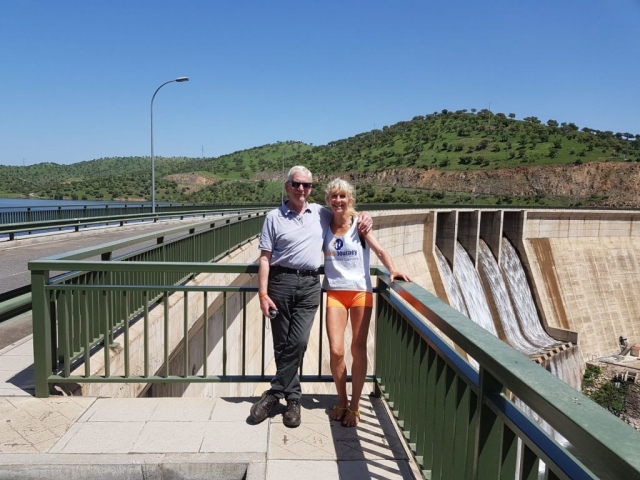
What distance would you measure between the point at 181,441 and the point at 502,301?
3052 cm

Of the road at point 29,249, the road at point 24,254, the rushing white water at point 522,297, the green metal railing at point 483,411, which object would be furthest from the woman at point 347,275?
the rushing white water at point 522,297

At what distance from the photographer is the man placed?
349 centimetres

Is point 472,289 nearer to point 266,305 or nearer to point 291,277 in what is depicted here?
point 291,277

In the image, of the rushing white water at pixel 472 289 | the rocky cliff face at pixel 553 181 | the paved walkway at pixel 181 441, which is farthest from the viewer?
the rocky cliff face at pixel 553 181

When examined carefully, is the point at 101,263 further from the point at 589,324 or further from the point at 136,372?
the point at 589,324

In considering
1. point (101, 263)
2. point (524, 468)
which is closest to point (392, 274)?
point (524, 468)

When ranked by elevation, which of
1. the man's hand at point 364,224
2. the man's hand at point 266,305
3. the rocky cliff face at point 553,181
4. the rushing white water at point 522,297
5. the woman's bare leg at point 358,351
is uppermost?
the rocky cliff face at point 553,181

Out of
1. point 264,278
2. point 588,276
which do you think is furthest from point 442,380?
point 588,276

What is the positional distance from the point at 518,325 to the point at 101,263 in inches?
1206

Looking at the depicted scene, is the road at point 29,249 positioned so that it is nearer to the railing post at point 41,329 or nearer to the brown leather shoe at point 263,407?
the railing post at point 41,329

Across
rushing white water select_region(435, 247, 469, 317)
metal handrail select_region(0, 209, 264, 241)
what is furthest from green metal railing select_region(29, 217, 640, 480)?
rushing white water select_region(435, 247, 469, 317)

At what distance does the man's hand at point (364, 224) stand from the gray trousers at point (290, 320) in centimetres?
51

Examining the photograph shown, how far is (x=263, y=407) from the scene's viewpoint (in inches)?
141

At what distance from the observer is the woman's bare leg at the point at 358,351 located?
Answer: 3.51m
